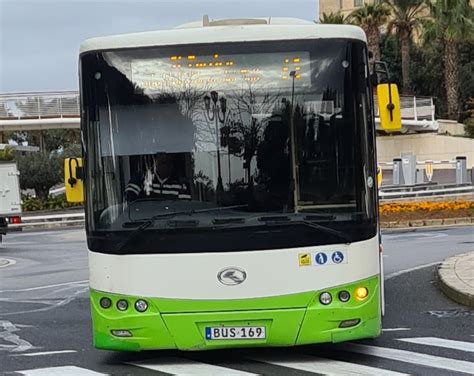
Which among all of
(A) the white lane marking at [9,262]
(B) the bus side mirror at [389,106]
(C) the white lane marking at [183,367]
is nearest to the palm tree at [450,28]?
(A) the white lane marking at [9,262]

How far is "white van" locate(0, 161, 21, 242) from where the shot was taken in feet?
91.2

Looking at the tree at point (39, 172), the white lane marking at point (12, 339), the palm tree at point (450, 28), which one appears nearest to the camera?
the white lane marking at point (12, 339)

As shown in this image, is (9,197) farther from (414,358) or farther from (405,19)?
(405,19)

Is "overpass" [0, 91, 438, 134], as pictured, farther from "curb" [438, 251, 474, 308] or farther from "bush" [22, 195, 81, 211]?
"curb" [438, 251, 474, 308]

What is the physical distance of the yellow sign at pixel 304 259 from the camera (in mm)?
7391

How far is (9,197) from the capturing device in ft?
92.6

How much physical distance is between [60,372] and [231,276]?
1.86 metres

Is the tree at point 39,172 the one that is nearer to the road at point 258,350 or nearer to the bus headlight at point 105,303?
the road at point 258,350

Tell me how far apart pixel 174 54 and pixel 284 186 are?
1.51 m

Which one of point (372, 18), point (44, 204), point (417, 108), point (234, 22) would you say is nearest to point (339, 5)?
point (372, 18)

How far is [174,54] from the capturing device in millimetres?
7660

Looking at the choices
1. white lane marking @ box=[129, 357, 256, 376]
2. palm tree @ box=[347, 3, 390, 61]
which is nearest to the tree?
palm tree @ box=[347, 3, 390, 61]

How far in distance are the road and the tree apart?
3051 cm

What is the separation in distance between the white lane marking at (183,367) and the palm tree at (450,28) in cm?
4681
